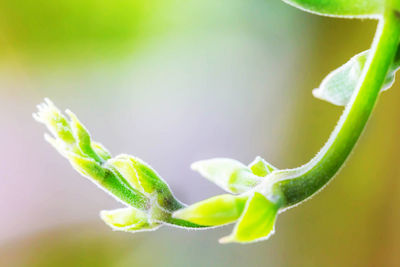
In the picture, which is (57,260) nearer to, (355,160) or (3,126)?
(3,126)

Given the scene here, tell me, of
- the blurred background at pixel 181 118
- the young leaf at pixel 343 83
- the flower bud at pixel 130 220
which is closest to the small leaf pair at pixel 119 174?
the flower bud at pixel 130 220

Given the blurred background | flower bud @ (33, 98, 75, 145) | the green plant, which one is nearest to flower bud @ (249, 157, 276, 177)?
the green plant

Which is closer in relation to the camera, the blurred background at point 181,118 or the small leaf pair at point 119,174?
the small leaf pair at point 119,174

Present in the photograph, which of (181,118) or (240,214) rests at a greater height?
(181,118)

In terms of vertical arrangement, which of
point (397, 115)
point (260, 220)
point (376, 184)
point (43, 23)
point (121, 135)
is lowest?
point (376, 184)

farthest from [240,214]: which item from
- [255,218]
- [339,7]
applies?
[339,7]

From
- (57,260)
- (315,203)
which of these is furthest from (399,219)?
(57,260)

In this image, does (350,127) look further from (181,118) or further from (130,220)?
(181,118)

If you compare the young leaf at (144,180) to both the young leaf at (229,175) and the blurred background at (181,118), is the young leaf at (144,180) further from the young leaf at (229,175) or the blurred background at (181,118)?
the blurred background at (181,118)
